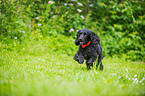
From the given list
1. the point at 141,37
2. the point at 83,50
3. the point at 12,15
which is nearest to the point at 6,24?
the point at 12,15

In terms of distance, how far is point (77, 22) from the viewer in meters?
8.82

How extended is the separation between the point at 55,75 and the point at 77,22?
238 inches

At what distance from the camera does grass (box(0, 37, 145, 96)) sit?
1.70 m

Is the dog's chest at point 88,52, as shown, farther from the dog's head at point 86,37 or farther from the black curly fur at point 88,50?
the dog's head at point 86,37

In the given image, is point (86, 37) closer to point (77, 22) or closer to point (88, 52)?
point (88, 52)

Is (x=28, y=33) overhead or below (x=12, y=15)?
below

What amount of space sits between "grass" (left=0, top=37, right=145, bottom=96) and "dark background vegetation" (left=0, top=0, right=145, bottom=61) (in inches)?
16.9

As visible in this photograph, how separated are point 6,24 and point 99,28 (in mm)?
5724

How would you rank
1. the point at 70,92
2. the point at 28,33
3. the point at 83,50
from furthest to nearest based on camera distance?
the point at 28,33, the point at 83,50, the point at 70,92

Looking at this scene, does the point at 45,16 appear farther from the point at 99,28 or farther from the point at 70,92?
the point at 70,92

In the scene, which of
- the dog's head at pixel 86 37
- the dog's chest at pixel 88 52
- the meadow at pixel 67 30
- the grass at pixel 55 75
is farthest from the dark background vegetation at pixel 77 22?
the dog's chest at pixel 88 52

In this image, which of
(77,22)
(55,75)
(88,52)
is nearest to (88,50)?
(88,52)

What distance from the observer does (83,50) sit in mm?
4453

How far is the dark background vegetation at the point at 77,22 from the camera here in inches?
258
